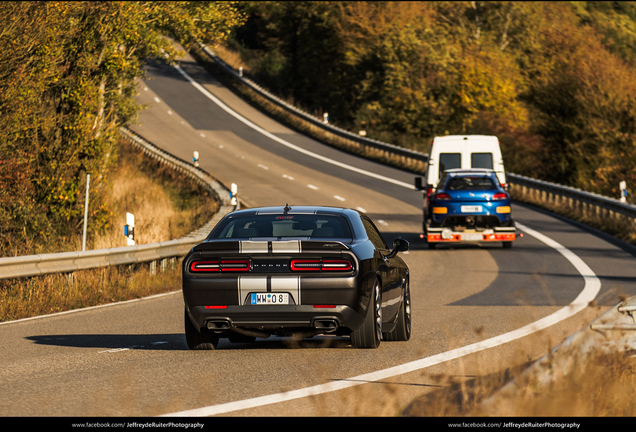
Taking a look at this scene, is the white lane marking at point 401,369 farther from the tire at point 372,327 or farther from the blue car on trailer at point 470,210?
the blue car on trailer at point 470,210

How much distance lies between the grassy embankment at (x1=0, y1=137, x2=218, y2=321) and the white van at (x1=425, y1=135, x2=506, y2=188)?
20.6ft

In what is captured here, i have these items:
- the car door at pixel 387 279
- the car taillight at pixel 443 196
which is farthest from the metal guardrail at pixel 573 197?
the car door at pixel 387 279

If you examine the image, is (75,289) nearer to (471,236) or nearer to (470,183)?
(471,236)

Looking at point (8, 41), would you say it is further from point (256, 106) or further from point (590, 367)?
point (256, 106)

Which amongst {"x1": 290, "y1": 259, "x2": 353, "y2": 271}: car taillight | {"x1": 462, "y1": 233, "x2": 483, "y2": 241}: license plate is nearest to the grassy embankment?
{"x1": 290, "y1": 259, "x2": 353, "y2": 271}: car taillight

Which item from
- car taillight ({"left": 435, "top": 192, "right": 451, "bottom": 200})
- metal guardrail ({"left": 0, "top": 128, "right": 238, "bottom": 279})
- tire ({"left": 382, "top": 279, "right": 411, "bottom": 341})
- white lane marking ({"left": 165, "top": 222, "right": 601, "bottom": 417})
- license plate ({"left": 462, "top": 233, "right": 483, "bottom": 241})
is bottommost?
white lane marking ({"left": 165, "top": 222, "right": 601, "bottom": 417})

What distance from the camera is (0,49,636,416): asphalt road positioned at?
673 centimetres

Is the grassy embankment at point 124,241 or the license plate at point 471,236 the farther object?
the license plate at point 471,236

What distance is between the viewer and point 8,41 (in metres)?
16.8

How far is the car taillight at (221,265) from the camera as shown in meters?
8.68

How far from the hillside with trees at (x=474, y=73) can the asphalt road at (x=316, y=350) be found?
44.2ft

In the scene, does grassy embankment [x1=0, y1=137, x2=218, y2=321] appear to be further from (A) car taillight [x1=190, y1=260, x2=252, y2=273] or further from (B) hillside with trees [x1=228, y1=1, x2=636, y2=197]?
(B) hillside with trees [x1=228, y1=1, x2=636, y2=197]
